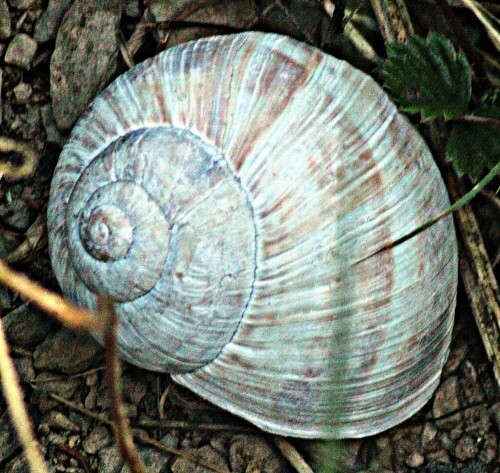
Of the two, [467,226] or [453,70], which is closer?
[453,70]

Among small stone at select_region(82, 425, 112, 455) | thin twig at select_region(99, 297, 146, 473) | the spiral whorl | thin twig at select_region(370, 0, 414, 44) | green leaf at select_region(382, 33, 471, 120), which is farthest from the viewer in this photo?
small stone at select_region(82, 425, 112, 455)

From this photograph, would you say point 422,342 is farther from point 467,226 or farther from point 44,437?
point 44,437

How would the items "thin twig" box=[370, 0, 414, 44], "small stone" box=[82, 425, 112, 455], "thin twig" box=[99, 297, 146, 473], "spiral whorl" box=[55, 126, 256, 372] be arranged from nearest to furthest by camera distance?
"thin twig" box=[99, 297, 146, 473] → "spiral whorl" box=[55, 126, 256, 372] → "thin twig" box=[370, 0, 414, 44] → "small stone" box=[82, 425, 112, 455]

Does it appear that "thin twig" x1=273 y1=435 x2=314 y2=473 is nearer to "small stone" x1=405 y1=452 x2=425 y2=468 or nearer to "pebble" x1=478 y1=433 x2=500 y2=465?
"small stone" x1=405 y1=452 x2=425 y2=468

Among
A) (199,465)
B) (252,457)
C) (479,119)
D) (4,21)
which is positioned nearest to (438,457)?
(252,457)

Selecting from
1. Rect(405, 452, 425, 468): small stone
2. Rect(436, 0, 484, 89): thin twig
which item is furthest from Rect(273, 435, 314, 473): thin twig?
Rect(436, 0, 484, 89): thin twig

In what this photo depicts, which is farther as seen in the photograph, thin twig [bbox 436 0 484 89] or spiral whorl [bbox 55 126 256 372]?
thin twig [bbox 436 0 484 89]

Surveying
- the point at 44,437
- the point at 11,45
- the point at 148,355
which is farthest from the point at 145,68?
the point at 44,437
